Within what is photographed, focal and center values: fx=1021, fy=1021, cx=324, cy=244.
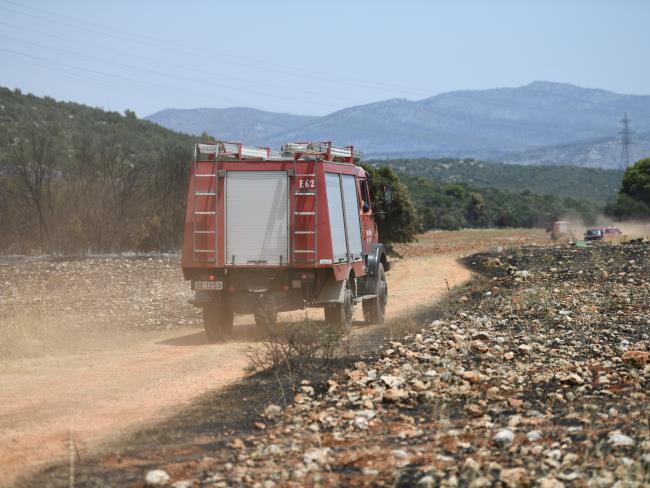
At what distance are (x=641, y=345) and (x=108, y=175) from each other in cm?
2713

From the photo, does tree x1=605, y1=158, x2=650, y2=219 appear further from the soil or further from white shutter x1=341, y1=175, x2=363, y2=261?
white shutter x1=341, y1=175, x2=363, y2=261

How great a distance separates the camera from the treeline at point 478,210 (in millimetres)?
86562

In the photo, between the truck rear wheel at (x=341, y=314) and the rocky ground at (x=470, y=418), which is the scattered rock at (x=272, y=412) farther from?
the truck rear wheel at (x=341, y=314)

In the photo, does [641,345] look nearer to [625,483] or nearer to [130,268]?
[625,483]

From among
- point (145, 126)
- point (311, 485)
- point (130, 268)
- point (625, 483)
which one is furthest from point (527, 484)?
point (145, 126)

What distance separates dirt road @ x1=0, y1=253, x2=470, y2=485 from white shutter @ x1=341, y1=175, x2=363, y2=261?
4.81ft

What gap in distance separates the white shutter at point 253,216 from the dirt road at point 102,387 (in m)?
1.43

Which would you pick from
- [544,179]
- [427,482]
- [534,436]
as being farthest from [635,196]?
[544,179]

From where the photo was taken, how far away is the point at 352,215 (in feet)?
57.2

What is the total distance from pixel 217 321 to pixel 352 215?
118 inches

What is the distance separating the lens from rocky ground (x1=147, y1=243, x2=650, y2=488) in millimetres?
7223

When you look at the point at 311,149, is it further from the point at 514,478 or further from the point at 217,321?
the point at 514,478

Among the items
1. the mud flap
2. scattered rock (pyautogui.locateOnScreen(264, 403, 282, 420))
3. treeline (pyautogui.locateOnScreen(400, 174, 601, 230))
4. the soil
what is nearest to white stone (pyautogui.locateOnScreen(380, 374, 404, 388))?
scattered rock (pyautogui.locateOnScreen(264, 403, 282, 420))

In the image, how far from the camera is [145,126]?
8119cm
